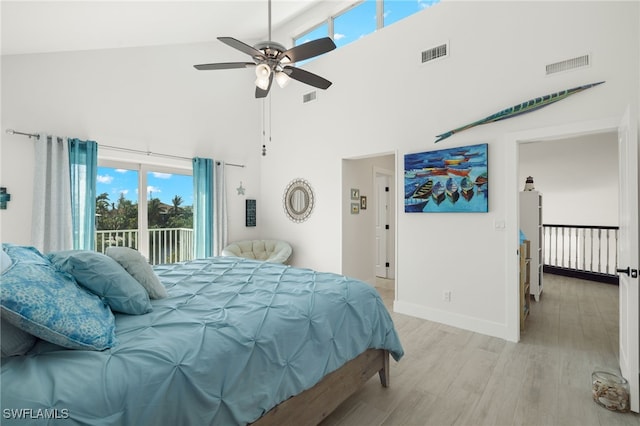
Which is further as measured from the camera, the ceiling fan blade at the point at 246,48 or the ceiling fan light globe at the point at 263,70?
the ceiling fan light globe at the point at 263,70

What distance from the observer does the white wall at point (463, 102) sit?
2.68 meters

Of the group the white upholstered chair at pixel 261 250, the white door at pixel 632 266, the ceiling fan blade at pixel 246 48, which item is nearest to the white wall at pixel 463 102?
the white upholstered chair at pixel 261 250

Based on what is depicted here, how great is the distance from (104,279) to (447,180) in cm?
328

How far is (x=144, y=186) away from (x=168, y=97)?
51.8 inches

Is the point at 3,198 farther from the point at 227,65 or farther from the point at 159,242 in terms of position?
the point at 227,65

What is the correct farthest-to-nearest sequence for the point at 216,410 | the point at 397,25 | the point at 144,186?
the point at 144,186 < the point at 397,25 < the point at 216,410

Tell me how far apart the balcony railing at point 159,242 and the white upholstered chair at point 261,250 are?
63 cm

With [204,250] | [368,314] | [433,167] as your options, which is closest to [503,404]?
[368,314]

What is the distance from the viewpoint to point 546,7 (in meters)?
2.89

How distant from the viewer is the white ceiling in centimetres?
263

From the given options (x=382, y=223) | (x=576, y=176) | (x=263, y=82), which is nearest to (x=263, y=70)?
(x=263, y=82)

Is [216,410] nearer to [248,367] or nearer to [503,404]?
[248,367]

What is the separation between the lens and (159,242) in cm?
448

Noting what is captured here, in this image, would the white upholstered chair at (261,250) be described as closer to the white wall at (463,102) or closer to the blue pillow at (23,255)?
the white wall at (463,102)
